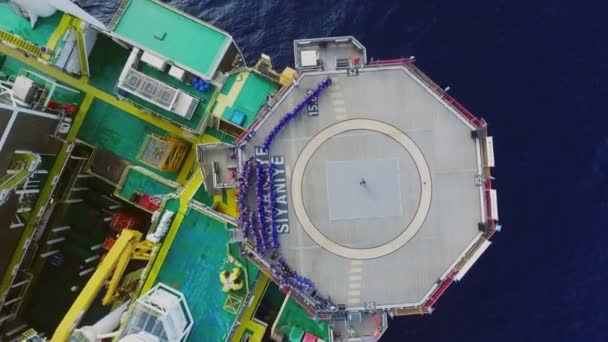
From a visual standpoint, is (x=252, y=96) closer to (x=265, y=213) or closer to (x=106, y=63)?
(x=265, y=213)

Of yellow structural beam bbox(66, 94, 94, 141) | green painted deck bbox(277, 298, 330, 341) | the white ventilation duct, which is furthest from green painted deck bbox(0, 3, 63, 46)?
green painted deck bbox(277, 298, 330, 341)

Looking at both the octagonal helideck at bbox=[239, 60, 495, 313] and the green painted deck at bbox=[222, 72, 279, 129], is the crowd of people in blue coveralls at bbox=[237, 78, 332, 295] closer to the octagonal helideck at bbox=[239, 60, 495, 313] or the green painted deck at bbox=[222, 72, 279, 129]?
the octagonal helideck at bbox=[239, 60, 495, 313]

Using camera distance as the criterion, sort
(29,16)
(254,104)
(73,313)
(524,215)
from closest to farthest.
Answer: (73,313)
(254,104)
(29,16)
(524,215)

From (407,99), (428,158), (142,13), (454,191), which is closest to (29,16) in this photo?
(142,13)

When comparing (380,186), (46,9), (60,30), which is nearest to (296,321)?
(380,186)

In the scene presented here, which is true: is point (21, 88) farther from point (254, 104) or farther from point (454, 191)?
point (454, 191)

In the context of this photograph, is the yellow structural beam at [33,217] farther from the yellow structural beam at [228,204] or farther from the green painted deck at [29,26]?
the yellow structural beam at [228,204]
